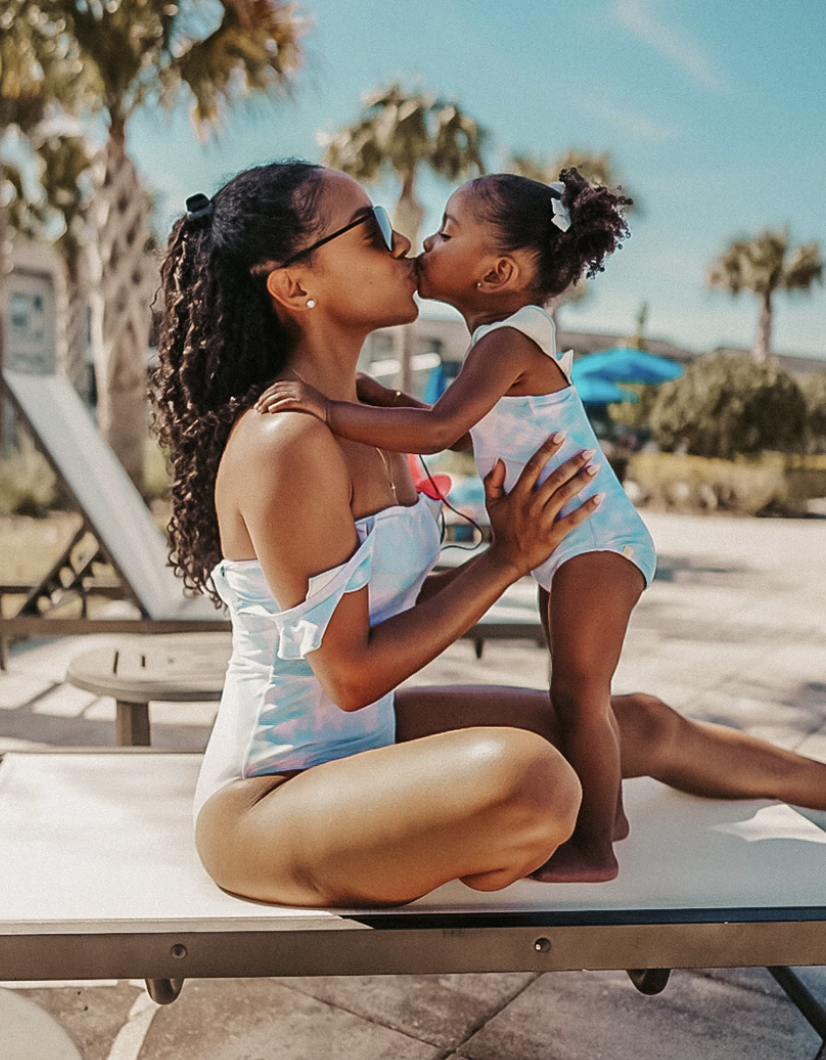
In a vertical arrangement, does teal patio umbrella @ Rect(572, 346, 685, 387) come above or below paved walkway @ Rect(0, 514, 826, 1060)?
above

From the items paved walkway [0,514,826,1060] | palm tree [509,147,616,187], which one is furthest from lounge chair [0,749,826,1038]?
palm tree [509,147,616,187]

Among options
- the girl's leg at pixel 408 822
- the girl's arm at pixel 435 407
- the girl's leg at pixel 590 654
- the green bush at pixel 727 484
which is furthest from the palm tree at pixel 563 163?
the girl's leg at pixel 408 822

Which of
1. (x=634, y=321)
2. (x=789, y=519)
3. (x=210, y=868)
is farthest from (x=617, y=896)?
(x=634, y=321)

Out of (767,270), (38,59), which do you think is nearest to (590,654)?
(38,59)

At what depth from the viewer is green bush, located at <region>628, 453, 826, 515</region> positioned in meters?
16.9

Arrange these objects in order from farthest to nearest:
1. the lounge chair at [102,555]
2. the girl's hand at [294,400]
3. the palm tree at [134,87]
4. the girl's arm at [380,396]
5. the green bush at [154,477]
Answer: the green bush at [154,477] < the palm tree at [134,87] < the lounge chair at [102,555] < the girl's arm at [380,396] < the girl's hand at [294,400]

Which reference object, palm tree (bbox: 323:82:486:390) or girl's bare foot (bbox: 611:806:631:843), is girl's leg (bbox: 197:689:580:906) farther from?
palm tree (bbox: 323:82:486:390)

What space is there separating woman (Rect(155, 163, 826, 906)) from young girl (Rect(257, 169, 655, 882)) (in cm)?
11

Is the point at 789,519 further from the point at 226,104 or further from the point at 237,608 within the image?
the point at 237,608

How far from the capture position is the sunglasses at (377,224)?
1.97 metres

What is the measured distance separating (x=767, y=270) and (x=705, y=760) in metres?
39.7

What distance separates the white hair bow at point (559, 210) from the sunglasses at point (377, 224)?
0.48 m

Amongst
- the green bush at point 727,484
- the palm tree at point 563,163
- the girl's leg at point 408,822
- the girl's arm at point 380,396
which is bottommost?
the green bush at point 727,484

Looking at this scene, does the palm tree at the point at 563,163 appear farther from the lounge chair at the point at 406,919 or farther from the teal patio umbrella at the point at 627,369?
the lounge chair at the point at 406,919
